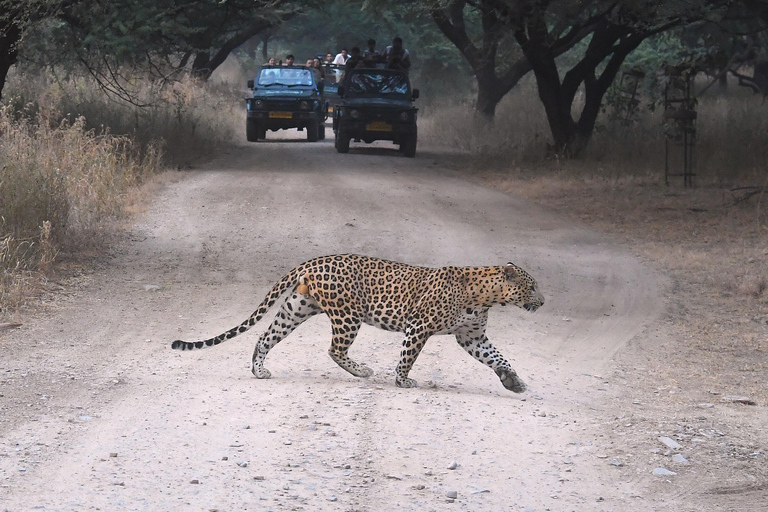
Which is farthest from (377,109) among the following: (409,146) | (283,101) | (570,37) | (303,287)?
(303,287)

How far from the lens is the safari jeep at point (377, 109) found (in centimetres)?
2564

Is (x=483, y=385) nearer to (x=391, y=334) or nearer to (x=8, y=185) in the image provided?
(x=391, y=334)

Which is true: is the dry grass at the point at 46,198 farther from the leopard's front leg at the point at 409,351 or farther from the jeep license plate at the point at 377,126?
the jeep license plate at the point at 377,126

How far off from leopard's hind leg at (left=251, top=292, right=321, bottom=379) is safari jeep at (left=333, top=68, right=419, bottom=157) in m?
18.5

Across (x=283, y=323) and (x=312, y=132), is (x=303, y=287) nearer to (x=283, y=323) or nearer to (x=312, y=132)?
(x=283, y=323)

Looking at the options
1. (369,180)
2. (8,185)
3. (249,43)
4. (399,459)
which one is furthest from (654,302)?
(249,43)

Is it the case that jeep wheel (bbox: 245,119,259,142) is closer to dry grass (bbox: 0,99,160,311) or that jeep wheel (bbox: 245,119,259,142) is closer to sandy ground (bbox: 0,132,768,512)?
dry grass (bbox: 0,99,160,311)

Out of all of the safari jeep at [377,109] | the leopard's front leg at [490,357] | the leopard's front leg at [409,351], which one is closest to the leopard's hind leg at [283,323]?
the leopard's front leg at [409,351]

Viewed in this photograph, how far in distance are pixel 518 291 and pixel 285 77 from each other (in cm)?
2366

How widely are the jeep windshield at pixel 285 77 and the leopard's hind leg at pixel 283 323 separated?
22.7 meters

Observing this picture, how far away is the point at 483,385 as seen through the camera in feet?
25.1

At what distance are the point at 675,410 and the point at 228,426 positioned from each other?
3.11m

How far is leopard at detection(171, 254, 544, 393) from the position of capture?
7.17 meters

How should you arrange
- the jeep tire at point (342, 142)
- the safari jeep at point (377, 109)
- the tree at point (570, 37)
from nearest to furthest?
the tree at point (570, 37)
the safari jeep at point (377, 109)
the jeep tire at point (342, 142)
